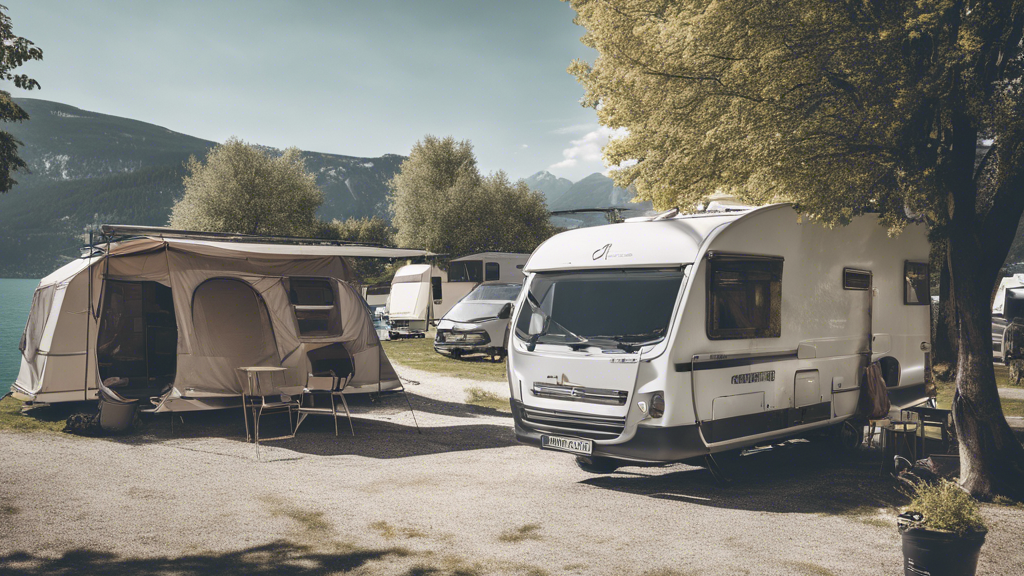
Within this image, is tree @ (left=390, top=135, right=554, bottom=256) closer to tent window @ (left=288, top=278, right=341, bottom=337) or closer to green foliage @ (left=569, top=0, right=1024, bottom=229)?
tent window @ (left=288, top=278, right=341, bottom=337)

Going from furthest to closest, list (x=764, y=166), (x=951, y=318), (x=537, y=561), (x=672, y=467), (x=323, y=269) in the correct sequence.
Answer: (x=951, y=318) < (x=323, y=269) < (x=672, y=467) < (x=764, y=166) < (x=537, y=561)

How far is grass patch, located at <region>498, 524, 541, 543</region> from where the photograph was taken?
204 inches

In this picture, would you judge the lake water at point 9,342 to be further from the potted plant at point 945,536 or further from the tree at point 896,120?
the potted plant at point 945,536

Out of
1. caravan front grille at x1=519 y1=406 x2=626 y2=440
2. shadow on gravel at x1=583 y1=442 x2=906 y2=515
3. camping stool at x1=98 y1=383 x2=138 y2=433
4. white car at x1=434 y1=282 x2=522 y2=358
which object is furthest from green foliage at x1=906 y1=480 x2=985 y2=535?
white car at x1=434 y1=282 x2=522 y2=358

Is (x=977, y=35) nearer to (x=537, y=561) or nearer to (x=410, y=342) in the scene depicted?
(x=537, y=561)

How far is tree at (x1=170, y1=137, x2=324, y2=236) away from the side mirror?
4140cm

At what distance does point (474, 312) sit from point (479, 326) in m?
0.65

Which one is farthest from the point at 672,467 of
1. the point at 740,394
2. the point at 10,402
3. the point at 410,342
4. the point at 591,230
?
the point at 410,342

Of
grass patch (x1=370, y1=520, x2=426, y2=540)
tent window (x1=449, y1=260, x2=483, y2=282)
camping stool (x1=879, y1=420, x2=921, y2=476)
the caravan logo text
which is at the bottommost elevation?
grass patch (x1=370, y1=520, x2=426, y2=540)

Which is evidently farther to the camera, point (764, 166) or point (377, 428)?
point (377, 428)

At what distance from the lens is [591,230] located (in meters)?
7.21

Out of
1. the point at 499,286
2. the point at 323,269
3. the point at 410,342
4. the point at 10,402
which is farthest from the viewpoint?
the point at 410,342

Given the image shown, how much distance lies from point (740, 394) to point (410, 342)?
19355mm

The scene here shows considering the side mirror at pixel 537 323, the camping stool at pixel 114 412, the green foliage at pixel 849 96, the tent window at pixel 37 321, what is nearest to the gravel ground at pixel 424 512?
the camping stool at pixel 114 412
